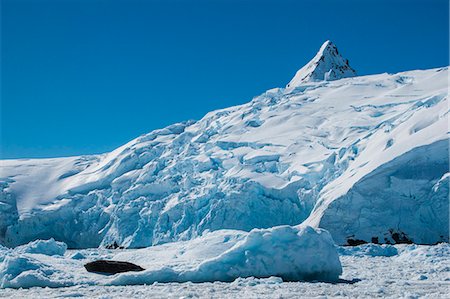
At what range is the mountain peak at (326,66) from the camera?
5334 cm

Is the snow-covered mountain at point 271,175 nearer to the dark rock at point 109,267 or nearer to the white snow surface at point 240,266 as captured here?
the white snow surface at point 240,266

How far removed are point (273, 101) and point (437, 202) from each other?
815 inches

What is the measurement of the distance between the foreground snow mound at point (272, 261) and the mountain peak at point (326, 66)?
42133mm

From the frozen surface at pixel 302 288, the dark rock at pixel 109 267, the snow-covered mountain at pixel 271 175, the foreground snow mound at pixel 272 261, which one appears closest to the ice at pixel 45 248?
the dark rock at pixel 109 267

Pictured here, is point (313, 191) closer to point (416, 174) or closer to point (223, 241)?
point (416, 174)

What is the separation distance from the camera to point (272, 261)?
427 inches

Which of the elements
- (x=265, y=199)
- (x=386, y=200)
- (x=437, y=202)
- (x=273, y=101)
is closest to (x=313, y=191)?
(x=265, y=199)

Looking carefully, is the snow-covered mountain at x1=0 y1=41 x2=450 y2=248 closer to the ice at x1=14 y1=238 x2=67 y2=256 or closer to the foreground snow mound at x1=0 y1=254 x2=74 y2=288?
the ice at x1=14 y1=238 x2=67 y2=256

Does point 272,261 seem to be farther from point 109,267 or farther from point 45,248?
point 45,248

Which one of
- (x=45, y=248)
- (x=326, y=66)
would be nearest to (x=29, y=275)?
(x=45, y=248)

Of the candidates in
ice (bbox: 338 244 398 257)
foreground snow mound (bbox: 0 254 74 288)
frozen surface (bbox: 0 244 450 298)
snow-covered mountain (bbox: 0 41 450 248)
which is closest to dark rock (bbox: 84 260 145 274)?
foreground snow mound (bbox: 0 254 74 288)

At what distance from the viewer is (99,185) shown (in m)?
36.1

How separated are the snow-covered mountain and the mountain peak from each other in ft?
30.0

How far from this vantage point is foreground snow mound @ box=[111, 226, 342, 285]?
10453 millimetres
